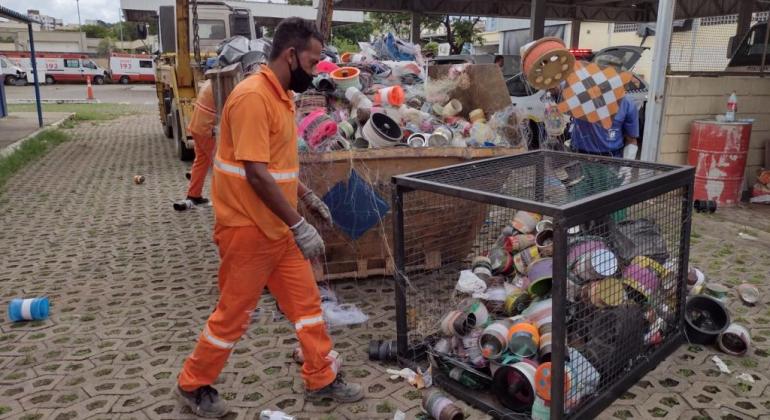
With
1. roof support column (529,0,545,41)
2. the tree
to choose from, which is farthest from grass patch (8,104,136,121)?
the tree

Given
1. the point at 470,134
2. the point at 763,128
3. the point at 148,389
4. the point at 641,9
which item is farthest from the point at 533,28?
the point at 148,389

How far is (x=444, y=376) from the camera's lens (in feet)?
10.1

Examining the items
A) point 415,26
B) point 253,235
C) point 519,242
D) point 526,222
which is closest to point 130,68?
point 415,26

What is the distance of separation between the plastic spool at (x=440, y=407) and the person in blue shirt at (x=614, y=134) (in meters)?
3.29

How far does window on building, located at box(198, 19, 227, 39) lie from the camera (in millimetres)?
10258

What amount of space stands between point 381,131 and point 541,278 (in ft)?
5.48

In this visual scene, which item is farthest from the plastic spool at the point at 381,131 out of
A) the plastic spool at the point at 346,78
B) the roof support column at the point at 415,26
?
the roof support column at the point at 415,26

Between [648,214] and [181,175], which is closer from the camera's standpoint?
[648,214]

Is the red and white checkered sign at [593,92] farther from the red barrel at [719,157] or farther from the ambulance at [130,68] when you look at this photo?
the ambulance at [130,68]

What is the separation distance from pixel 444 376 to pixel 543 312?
61 centimetres

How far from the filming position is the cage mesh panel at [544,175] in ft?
10.6

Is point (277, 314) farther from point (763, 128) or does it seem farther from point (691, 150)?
point (763, 128)

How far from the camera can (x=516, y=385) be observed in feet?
8.97

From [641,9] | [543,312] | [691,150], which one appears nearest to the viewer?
[543,312]
